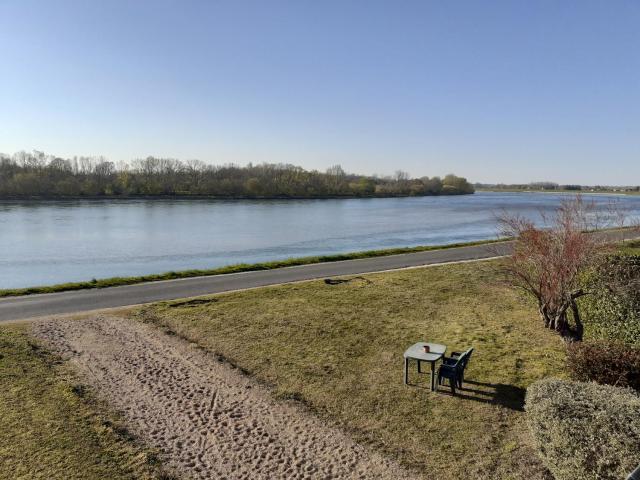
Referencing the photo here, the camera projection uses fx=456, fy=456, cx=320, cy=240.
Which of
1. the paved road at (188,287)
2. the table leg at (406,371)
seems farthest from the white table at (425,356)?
the paved road at (188,287)

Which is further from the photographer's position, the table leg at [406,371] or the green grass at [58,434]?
the table leg at [406,371]

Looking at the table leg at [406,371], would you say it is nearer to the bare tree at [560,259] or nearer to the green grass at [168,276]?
the bare tree at [560,259]

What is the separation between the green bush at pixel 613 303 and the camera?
8.88 m

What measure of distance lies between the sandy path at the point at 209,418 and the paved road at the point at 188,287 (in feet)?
13.5

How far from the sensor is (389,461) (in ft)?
19.5

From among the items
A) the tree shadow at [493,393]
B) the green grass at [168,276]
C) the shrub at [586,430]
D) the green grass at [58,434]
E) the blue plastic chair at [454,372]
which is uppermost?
the shrub at [586,430]

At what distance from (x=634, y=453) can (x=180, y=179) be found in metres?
102

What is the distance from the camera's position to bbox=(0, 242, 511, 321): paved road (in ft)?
46.4

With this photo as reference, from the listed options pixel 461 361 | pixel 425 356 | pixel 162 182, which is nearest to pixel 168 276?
pixel 425 356

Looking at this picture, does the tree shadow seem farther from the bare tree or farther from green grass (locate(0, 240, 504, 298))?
green grass (locate(0, 240, 504, 298))

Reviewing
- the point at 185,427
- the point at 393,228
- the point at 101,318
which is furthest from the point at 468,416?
the point at 393,228

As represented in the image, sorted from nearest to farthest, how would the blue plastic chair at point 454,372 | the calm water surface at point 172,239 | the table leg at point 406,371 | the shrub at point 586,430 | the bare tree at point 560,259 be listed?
the shrub at point 586,430
the blue plastic chair at point 454,372
the table leg at point 406,371
the bare tree at point 560,259
the calm water surface at point 172,239

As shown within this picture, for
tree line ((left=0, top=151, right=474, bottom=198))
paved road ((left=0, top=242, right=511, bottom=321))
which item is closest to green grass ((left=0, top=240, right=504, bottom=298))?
paved road ((left=0, top=242, right=511, bottom=321))

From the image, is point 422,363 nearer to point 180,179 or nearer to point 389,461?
point 389,461
